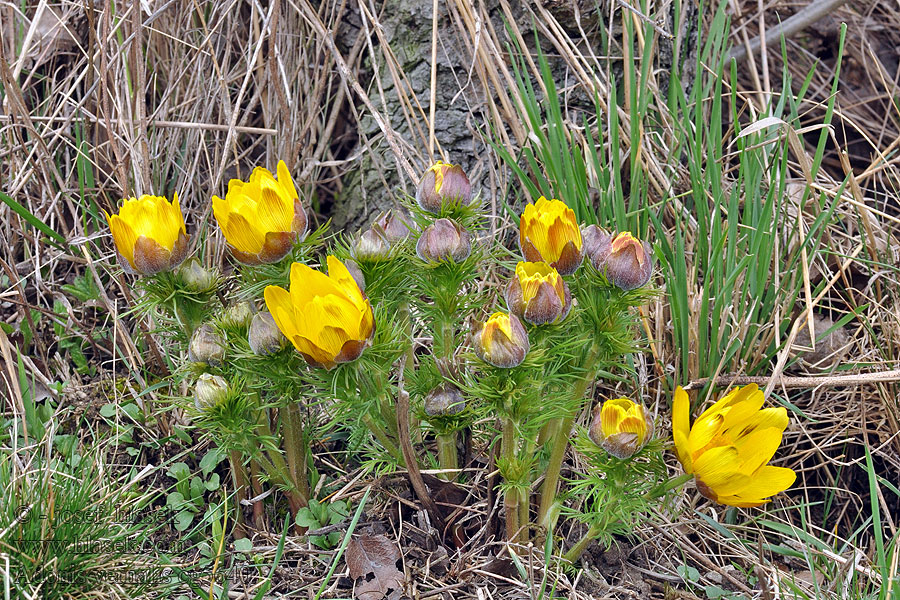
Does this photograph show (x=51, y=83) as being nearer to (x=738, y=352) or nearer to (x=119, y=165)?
(x=119, y=165)

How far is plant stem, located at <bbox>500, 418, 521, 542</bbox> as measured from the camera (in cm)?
131

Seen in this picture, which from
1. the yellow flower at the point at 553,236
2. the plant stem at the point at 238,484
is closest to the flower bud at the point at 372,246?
the yellow flower at the point at 553,236

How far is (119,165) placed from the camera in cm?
188

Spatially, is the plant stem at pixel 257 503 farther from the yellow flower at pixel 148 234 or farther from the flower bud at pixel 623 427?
the flower bud at pixel 623 427

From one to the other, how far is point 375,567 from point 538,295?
0.61 metres

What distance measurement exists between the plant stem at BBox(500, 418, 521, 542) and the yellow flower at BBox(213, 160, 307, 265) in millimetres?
448

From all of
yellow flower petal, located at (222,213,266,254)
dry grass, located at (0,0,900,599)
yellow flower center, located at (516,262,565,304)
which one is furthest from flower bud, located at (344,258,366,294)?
dry grass, located at (0,0,900,599)

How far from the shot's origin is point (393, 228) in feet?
4.50

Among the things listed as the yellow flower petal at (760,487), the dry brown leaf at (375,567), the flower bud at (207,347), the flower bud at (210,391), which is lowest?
the dry brown leaf at (375,567)

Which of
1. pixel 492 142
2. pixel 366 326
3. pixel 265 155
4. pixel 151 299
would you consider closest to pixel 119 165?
pixel 265 155

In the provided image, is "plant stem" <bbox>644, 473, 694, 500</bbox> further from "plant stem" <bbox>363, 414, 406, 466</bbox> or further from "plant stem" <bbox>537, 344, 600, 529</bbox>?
"plant stem" <bbox>363, 414, 406, 466</bbox>

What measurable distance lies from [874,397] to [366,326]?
1.33 m

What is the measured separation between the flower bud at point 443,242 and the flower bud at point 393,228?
87 millimetres

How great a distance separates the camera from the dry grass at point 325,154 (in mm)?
1844
